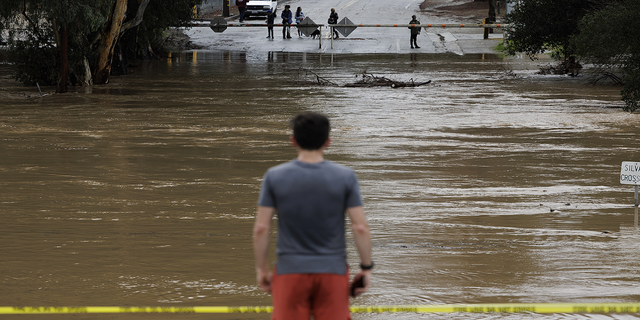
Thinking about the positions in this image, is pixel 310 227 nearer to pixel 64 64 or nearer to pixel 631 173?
pixel 631 173

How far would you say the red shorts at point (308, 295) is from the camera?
3.76 m

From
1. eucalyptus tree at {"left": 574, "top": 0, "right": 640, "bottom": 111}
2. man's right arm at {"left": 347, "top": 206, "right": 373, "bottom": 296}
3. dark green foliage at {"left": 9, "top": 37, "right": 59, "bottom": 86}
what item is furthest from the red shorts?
dark green foliage at {"left": 9, "top": 37, "right": 59, "bottom": 86}

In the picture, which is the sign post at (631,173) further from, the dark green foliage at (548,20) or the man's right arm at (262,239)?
the dark green foliage at (548,20)

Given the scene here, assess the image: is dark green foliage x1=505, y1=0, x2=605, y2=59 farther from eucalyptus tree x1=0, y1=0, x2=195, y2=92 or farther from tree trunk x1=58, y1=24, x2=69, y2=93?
tree trunk x1=58, y1=24, x2=69, y2=93

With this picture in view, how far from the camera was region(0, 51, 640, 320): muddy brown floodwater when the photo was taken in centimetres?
662

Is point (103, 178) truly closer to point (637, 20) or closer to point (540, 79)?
point (637, 20)

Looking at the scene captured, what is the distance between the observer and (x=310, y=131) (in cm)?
376

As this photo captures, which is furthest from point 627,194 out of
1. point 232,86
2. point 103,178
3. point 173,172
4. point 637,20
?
point 232,86

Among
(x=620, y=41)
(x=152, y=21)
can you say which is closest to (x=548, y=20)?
(x=620, y=41)

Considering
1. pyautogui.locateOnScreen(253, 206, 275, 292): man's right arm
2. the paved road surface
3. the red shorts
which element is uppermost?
the paved road surface

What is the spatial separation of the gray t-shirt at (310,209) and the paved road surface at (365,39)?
35389 mm

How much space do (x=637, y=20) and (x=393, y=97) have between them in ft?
22.6

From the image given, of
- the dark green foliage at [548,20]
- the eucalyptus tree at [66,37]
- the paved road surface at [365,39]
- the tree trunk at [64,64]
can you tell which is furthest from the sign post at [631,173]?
the paved road surface at [365,39]

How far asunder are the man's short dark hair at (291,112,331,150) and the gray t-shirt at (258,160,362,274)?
3.8 inches
